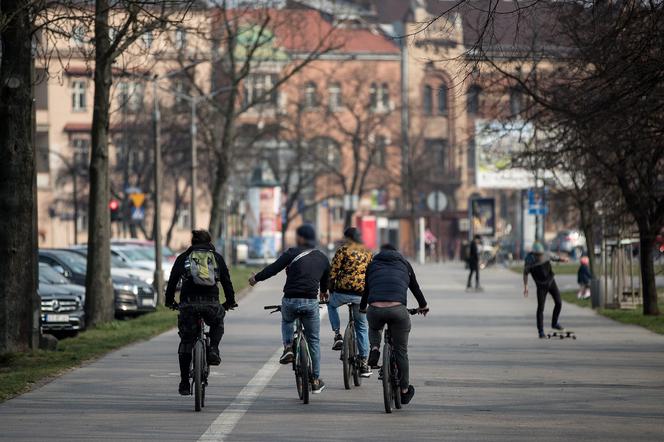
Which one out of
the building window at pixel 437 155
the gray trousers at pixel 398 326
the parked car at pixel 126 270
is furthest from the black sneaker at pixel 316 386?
the building window at pixel 437 155

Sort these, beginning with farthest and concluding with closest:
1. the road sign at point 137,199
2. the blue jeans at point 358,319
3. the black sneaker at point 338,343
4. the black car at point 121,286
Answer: the road sign at point 137,199
the black car at point 121,286
the black sneaker at point 338,343
the blue jeans at point 358,319

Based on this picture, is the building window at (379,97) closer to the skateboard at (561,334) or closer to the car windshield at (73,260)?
the car windshield at (73,260)

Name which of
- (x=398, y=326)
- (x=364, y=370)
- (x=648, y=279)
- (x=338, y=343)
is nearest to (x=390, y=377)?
(x=398, y=326)

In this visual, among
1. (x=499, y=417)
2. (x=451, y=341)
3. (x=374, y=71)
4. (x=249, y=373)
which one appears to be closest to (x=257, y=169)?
(x=374, y=71)

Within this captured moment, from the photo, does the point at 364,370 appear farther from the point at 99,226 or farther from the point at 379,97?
the point at 379,97

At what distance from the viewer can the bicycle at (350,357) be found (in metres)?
17.4

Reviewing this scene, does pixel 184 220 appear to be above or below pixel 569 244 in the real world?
above

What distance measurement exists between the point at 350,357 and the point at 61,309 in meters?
12.0

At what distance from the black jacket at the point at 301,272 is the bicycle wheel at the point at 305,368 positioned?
55 cm

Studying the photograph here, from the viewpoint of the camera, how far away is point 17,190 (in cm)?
2198

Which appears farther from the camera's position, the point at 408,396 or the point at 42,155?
the point at 42,155

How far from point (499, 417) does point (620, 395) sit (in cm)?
253

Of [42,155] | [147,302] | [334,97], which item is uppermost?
[334,97]

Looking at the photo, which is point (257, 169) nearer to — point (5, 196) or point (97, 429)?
point (5, 196)
